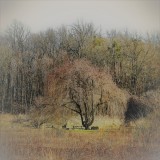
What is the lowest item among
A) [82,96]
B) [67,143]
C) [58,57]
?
[67,143]

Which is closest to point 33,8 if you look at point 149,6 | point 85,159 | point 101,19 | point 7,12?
point 7,12

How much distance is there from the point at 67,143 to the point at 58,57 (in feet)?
1.28

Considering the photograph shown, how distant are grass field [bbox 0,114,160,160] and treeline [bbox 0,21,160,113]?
4.2 inches

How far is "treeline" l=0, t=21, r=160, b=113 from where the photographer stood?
2.86 meters

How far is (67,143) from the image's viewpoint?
9.43 feet

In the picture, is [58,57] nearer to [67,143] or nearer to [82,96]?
[82,96]

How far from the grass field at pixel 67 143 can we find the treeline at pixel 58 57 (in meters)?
0.11

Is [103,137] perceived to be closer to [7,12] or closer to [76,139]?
[76,139]

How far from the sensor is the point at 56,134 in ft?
9.45

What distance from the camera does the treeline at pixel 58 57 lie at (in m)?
2.86

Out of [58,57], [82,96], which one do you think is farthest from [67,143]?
[58,57]

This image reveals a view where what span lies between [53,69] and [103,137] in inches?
15.0

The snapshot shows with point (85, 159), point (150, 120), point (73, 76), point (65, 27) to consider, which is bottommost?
point (85, 159)

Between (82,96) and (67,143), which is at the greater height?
(82,96)
